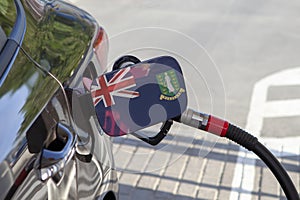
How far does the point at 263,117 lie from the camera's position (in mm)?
5793

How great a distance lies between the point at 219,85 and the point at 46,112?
57 centimetres

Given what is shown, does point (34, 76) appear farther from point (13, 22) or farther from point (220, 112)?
point (220, 112)

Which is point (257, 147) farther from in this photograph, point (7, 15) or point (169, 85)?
point (7, 15)

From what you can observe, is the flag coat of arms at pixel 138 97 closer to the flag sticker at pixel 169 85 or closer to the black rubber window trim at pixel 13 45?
the flag sticker at pixel 169 85

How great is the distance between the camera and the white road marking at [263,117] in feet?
15.4

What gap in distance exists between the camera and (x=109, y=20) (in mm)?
8094

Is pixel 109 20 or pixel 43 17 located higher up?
pixel 43 17

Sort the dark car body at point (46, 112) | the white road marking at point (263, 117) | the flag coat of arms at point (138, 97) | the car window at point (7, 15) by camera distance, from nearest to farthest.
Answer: the flag coat of arms at point (138, 97) → the dark car body at point (46, 112) → the car window at point (7, 15) → the white road marking at point (263, 117)

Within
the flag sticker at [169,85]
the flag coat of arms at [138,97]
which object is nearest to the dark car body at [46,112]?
the flag coat of arms at [138,97]

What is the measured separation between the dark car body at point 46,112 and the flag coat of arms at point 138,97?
10 centimetres

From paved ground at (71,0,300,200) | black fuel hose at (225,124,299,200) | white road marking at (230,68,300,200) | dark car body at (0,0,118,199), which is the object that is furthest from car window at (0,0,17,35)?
white road marking at (230,68,300,200)

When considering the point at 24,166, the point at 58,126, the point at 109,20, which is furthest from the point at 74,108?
the point at 109,20

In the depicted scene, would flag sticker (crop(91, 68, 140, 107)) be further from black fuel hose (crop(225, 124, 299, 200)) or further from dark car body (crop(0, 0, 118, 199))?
black fuel hose (crop(225, 124, 299, 200))

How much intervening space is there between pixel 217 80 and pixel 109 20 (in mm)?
6305
